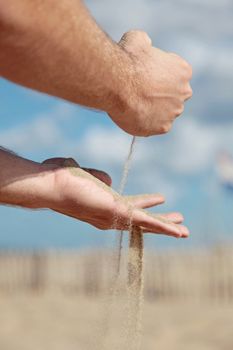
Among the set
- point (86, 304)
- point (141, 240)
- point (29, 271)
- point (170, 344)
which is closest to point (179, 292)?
point (86, 304)

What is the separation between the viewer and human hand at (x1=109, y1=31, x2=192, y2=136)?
2184mm

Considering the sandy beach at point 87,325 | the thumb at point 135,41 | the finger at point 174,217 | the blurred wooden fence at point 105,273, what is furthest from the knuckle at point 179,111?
the blurred wooden fence at point 105,273

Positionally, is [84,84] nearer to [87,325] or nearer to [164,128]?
[164,128]

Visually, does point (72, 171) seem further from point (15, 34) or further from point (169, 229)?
point (15, 34)

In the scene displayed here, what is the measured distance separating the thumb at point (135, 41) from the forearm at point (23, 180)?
336 millimetres

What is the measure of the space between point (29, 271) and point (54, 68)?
664 inches

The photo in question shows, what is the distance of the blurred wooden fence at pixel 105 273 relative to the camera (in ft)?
50.8

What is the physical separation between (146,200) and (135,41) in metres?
0.42

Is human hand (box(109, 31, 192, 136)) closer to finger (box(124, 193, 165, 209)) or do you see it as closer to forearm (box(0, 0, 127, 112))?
forearm (box(0, 0, 127, 112))

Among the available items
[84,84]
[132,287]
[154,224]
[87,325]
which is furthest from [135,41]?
[87,325]

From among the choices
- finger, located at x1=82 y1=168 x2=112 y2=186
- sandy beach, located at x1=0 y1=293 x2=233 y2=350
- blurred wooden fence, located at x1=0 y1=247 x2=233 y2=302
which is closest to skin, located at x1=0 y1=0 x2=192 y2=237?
finger, located at x1=82 y1=168 x2=112 y2=186

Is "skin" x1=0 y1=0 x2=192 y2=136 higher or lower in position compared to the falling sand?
higher

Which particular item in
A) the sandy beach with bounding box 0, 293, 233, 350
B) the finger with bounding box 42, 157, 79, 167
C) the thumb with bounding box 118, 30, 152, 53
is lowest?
the finger with bounding box 42, 157, 79, 167

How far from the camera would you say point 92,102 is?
2096mm
